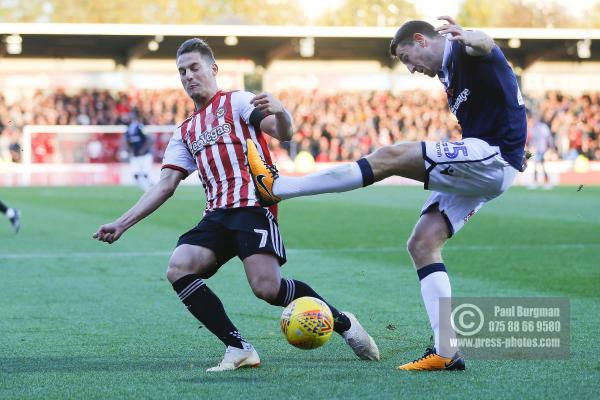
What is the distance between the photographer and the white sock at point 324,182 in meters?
5.40

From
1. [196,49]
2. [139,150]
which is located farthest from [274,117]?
[139,150]

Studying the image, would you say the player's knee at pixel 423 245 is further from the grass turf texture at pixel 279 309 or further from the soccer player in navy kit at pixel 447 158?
the grass turf texture at pixel 279 309

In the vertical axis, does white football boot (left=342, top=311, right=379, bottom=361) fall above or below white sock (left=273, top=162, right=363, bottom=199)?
below

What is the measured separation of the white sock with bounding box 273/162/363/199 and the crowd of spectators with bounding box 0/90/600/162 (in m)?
33.0

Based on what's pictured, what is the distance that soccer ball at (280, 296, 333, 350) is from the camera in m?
5.62

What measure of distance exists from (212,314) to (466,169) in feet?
5.37

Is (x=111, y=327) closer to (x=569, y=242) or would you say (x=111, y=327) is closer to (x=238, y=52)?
(x=569, y=242)

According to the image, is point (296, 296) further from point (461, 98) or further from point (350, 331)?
A: point (461, 98)

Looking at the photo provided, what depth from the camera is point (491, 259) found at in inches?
482

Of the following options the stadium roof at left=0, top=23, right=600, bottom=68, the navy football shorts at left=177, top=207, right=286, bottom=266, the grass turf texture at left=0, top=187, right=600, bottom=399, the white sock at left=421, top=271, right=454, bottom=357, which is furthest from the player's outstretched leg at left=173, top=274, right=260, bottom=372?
the stadium roof at left=0, top=23, right=600, bottom=68

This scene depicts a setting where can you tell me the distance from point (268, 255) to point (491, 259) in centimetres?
678

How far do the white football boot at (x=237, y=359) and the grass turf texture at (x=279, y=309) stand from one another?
0.07 metres

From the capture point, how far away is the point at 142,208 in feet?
20.1

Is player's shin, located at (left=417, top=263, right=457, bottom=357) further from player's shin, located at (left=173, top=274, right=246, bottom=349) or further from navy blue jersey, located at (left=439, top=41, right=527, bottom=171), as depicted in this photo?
player's shin, located at (left=173, top=274, right=246, bottom=349)
